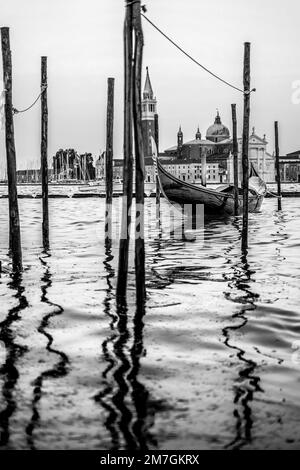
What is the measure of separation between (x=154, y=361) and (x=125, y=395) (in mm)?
807

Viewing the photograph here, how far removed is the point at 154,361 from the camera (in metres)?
4.82

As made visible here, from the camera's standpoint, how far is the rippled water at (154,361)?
3.54 meters

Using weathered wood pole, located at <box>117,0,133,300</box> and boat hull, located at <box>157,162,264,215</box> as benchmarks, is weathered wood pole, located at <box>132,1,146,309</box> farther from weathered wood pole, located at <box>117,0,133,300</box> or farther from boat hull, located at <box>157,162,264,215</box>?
boat hull, located at <box>157,162,264,215</box>

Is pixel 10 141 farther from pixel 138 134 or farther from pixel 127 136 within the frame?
pixel 138 134

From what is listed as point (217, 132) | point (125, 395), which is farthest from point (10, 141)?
point (217, 132)

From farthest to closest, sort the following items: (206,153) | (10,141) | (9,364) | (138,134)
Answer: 1. (206,153)
2. (10,141)
3. (138,134)
4. (9,364)

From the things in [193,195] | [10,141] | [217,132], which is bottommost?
[193,195]

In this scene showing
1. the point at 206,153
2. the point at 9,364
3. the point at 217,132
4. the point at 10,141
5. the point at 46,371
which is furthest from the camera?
the point at 217,132

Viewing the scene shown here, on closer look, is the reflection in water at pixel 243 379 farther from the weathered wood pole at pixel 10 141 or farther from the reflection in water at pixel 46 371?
the weathered wood pole at pixel 10 141

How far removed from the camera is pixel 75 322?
6.14m

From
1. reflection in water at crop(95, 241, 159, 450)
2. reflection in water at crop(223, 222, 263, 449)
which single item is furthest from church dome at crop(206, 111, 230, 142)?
reflection in water at crop(95, 241, 159, 450)
